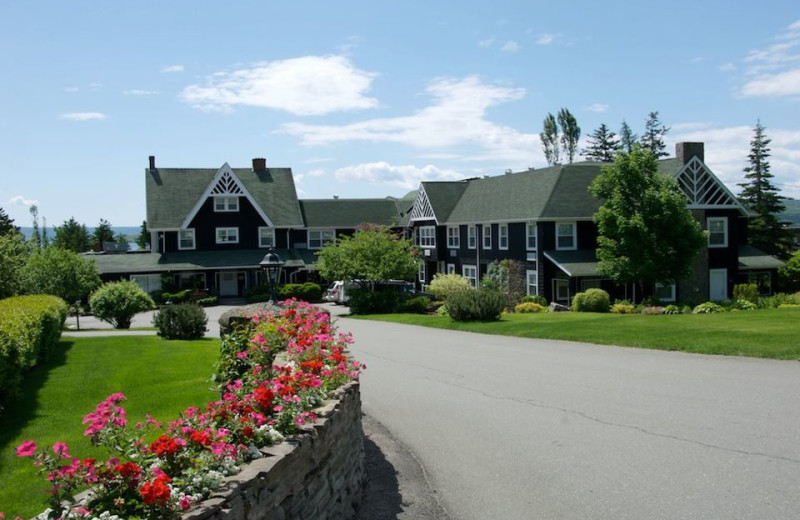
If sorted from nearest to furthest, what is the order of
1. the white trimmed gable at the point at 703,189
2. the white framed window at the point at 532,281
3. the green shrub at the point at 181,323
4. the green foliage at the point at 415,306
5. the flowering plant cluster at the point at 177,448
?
the flowering plant cluster at the point at 177,448, the green shrub at the point at 181,323, the green foliage at the point at 415,306, the white trimmed gable at the point at 703,189, the white framed window at the point at 532,281

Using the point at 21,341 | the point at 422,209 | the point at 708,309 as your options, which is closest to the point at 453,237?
the point at 422,209

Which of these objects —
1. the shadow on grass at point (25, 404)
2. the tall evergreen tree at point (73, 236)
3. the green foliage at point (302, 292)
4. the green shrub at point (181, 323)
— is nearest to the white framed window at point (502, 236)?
the green foliage at point (302, 292)

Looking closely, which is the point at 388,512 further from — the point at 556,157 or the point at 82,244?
the point at 82,244

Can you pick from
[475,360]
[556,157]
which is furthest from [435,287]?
[556,157]

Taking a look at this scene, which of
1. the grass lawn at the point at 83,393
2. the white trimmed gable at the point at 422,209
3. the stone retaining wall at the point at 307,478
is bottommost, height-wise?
the grass lawn at the point at 83,393

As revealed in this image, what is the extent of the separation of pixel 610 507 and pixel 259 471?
4526 mm

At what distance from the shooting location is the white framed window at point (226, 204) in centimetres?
5334

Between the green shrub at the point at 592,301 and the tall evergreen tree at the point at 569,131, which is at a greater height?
the tall evergreen tree at the point at 569,131

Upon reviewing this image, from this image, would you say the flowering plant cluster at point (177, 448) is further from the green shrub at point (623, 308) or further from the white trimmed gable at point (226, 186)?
the white trimmed gable at point (226, 186)

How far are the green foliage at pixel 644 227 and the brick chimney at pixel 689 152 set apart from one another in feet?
16.9

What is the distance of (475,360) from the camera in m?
18.5

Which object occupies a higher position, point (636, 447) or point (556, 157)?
point (556, 157)

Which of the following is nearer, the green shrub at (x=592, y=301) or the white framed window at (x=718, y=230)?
the green shrub at (x=592, y=301)

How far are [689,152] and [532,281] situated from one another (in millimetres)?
11659
